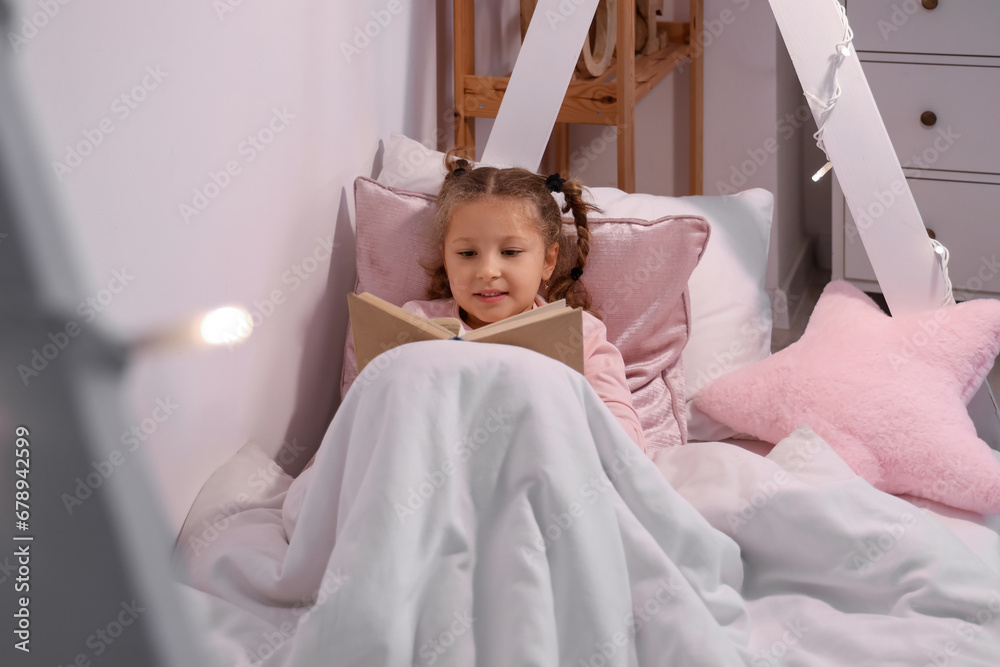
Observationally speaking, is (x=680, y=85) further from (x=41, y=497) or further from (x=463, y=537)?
(x=41, y=497)

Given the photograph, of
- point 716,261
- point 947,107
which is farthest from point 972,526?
point 947,107

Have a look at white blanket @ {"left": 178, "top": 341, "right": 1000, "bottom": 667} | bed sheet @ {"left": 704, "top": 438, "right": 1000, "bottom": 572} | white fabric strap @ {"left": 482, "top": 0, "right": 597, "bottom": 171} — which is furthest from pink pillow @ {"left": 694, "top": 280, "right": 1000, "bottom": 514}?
white fabric strap @ {"left": 482, "top": 0, "right": 597, "bottom": 171}

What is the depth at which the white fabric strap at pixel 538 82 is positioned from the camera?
157cm

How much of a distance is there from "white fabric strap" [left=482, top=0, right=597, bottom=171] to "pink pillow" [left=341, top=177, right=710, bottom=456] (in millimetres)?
190

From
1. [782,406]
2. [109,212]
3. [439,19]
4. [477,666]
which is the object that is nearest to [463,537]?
[477,666]

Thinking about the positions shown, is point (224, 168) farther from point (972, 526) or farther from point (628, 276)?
point (972, 526)

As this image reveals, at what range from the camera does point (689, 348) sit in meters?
1.52

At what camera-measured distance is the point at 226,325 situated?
126 cm

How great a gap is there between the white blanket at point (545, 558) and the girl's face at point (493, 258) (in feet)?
1.15

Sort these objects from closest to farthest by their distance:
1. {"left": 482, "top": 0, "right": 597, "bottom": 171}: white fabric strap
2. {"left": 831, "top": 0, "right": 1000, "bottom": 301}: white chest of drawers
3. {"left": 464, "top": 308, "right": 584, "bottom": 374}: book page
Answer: {"left": 464, "top": 308, "right": 584, "bottom": 374}: book page
{"left": 482, "top": 0, "right": 597, "bottom": 171}: white fabric strap
{"left": 831, "top": 0, "right": 1000, "bottom": 301}: white chest of drawers

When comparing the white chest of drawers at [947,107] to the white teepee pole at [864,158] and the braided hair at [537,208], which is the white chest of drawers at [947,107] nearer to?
the white teepee pole at [864,158]

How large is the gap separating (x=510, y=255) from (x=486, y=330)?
0.30 metres

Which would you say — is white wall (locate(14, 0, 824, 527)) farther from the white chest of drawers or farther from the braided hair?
the white chest of drawers

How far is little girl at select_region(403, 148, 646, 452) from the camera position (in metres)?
1.35
